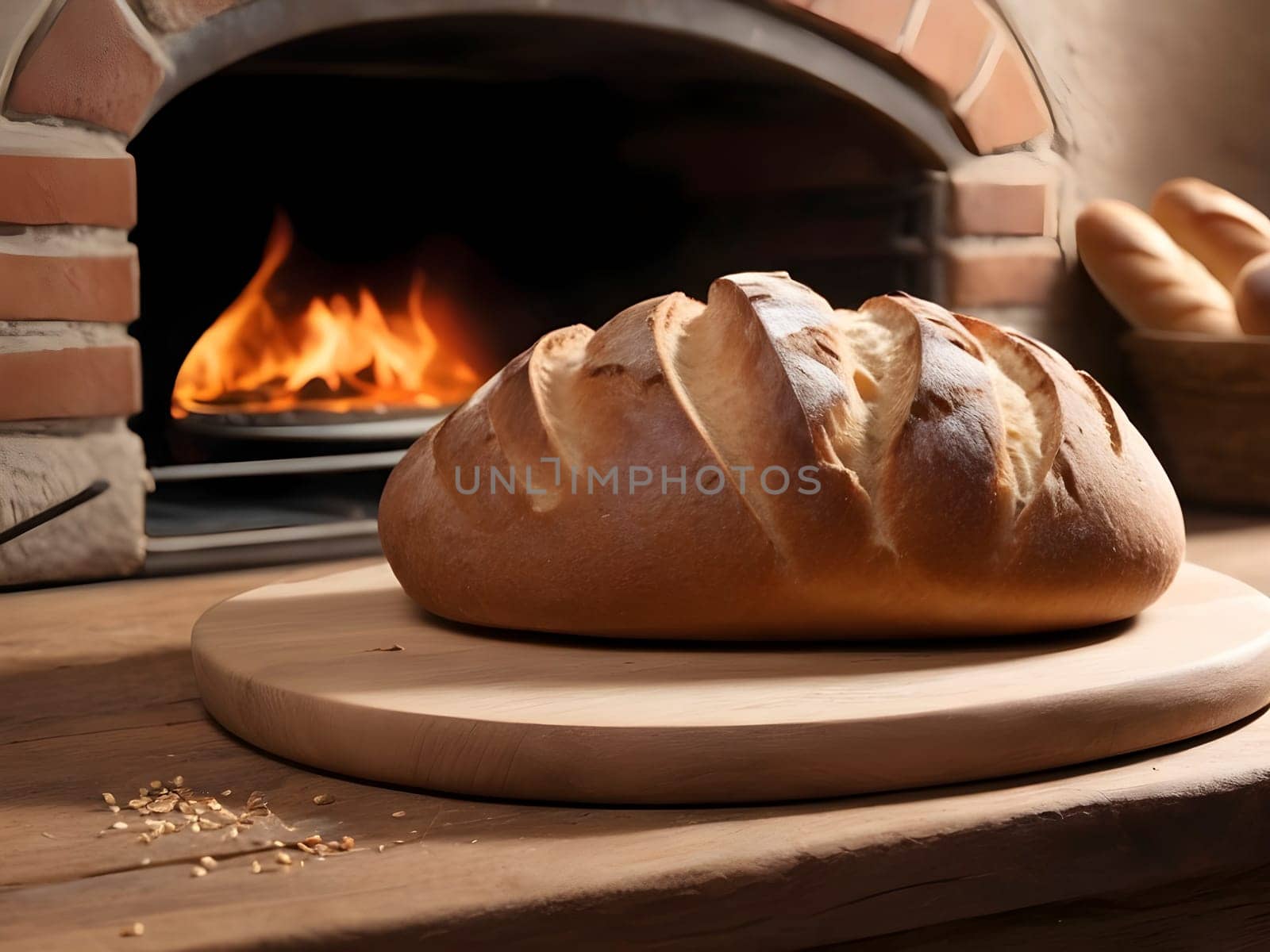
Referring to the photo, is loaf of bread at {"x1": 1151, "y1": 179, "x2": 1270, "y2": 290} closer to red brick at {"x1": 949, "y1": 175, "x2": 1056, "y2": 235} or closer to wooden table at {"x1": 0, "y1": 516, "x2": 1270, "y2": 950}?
red brick at {"x1": 949, "y1": 175, "x2": 1056, "y2": 235}

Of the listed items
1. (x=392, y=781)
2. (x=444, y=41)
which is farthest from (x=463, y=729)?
(x=444, y=41)

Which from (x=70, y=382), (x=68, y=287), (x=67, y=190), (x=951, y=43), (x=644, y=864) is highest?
(x=951, y=43)

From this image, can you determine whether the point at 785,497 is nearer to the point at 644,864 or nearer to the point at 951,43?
the point at 644,864

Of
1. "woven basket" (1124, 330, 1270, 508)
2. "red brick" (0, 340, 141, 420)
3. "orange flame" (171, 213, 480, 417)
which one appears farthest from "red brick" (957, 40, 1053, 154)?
"red brick" (0, 340, 141, 420)

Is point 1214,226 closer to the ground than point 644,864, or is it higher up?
higher up

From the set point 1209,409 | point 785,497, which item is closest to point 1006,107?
point 1209,409

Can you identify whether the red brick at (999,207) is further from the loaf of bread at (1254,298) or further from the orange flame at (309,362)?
the orange flame at (309,362)

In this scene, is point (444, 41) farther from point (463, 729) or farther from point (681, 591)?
point (463, 729)
